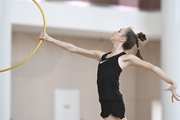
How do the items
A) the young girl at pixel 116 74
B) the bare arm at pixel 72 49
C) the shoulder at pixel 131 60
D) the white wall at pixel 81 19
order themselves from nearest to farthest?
the young girl at pixel 116 74 → the shoulder at pixel 131 60 → the bare arm at pixel 72 49 → the white wall at pixel 81 19

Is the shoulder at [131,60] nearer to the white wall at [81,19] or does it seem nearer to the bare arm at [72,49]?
the bare arm at [72,49]

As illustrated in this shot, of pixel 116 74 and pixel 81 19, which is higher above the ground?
pixel 81 19

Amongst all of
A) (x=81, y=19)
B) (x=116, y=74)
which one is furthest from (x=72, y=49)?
(x=81, y=19)

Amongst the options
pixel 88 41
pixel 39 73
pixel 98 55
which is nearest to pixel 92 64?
pixel 88 41

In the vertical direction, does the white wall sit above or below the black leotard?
above

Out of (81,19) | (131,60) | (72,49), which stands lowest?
(131,60)

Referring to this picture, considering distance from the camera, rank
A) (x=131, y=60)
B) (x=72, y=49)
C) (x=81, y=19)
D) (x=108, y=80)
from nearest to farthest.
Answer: (x=108, y=80)
(x=131, y=60)
(x=72, y=49)
(x=81, y=19)

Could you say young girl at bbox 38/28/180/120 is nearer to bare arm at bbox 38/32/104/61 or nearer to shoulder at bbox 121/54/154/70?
shoulder at bbox 121/54/154/70

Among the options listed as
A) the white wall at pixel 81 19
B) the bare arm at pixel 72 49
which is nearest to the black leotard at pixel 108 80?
the bare arm at pixel 72 49

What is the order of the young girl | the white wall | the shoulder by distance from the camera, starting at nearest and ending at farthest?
1. the young girl
2. the shoulder
3. the white wall

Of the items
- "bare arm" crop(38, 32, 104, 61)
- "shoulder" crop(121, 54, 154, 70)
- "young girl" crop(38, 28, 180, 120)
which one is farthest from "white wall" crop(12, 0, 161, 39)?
"shoulder" crop(121, 54, 154, 70)

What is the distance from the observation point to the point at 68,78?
10203mm

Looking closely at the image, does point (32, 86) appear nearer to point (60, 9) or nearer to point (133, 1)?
point (60, 9)

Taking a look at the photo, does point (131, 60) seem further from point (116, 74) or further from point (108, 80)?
point (108, 80)
